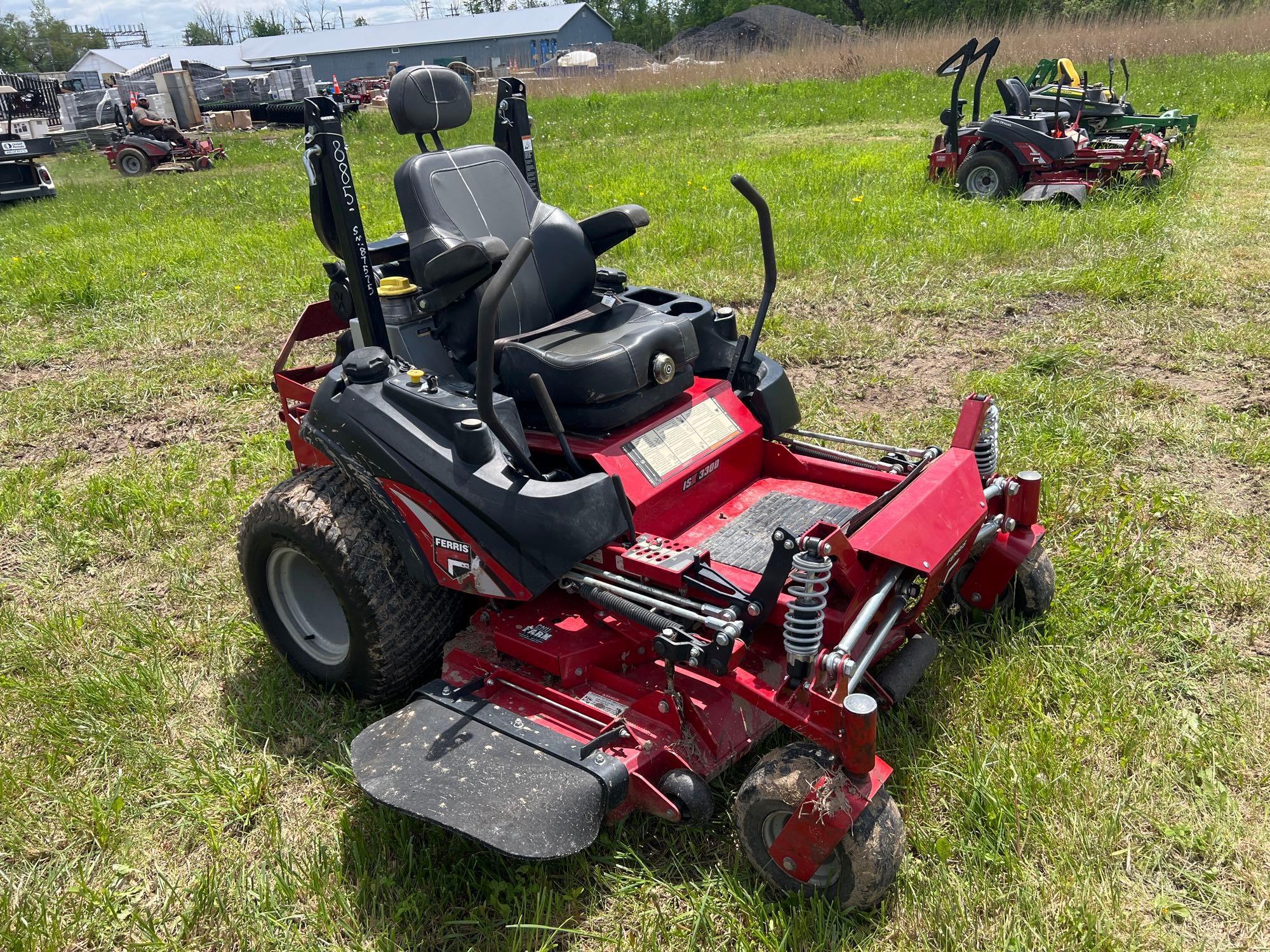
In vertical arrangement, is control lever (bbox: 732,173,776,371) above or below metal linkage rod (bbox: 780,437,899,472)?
above

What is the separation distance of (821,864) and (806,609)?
2.11 feet

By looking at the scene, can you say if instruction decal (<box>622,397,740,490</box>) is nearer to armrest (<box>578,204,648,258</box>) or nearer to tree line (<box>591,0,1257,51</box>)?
armrest (<box>578,204,648,258</box>)

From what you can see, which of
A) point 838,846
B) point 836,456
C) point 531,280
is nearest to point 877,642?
point 838,846

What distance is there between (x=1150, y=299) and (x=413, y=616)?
5604 millimetres

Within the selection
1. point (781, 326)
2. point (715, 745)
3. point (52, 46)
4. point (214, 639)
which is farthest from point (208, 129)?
point (52, 46)

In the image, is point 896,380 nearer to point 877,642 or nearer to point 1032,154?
point 877,642

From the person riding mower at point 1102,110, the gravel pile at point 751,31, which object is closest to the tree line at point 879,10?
the gravel pile at point 751,31

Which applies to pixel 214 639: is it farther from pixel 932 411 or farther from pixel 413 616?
pixel 932 411

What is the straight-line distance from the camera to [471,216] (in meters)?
3.59

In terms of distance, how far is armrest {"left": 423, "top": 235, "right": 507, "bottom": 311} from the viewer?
3193 mm

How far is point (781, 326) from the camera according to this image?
6340mm

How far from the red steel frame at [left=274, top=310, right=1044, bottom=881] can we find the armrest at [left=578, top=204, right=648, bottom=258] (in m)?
0.76

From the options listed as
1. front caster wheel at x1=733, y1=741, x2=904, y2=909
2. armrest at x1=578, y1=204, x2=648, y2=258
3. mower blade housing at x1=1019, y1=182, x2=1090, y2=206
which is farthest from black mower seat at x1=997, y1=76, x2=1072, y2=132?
front caster wheel at x1=733, y1=741, x2=904, y2=909

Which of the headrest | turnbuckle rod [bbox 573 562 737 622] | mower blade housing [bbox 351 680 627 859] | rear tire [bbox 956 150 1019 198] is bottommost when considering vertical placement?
mower blade housing [bbox 351 680 627 859]
